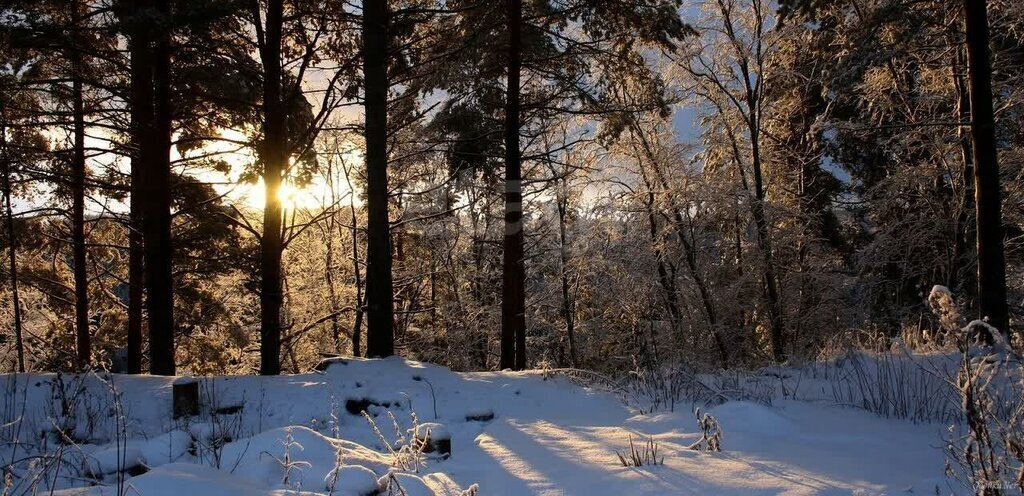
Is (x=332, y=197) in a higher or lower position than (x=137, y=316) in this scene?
higher

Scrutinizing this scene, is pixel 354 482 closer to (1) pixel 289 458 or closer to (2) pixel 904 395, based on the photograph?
(1) pixel 289 458

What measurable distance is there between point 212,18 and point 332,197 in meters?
14.9

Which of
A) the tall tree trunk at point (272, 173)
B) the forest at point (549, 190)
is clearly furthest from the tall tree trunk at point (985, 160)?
the tall tree trunk at point (272, 173)

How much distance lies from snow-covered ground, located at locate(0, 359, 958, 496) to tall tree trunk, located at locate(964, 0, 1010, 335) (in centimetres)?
617

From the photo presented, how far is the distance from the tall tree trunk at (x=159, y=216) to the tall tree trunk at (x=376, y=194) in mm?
3342

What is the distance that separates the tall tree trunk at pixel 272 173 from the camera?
1073cm

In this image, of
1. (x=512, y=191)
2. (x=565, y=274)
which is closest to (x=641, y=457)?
(x=512, y=191)

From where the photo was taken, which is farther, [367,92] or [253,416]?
[367,92]

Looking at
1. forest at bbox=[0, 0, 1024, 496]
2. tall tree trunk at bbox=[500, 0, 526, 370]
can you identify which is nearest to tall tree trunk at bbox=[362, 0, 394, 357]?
forest at bbox=[0, 0, 1024, 496]

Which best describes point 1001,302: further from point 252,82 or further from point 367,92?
point 252,82

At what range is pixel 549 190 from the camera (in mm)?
22609

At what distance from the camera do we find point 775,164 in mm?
20234

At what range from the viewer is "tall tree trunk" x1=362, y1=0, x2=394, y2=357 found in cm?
1020

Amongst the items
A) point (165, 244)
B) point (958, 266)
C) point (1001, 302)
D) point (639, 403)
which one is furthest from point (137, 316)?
point (958, 266)
